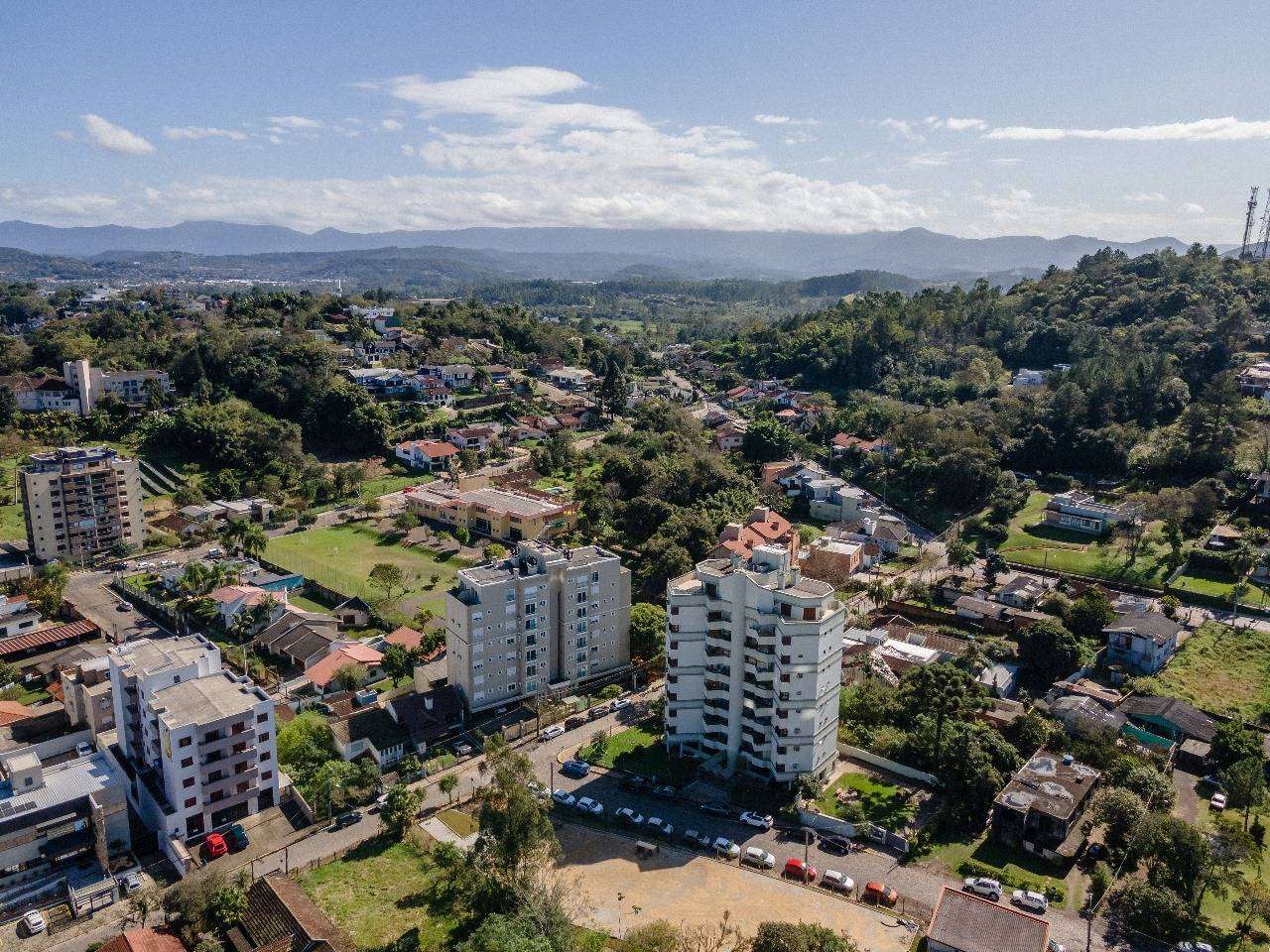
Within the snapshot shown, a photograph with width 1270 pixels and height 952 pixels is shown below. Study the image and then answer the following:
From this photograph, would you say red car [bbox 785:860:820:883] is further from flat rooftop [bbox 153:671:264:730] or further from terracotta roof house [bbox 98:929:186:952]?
flat rooftop [bbox 153:671:264:730]

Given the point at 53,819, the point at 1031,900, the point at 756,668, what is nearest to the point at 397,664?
the point at 53,819

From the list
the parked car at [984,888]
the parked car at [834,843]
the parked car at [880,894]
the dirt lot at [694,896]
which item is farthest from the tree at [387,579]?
the parked car at [984,888]

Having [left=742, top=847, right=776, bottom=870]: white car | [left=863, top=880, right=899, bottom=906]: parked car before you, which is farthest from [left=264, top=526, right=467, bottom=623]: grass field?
[left=863, top=880, right=899, bottom=906]: parked car

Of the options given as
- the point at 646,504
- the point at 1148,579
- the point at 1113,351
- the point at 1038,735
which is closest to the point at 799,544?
the point at 646,504

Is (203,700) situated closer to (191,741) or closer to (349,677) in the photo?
(191,741)

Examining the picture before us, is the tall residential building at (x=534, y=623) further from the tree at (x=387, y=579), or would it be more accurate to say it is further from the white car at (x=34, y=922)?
the white car at (x=34, y=922)

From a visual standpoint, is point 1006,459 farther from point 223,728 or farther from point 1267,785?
point 223,728
